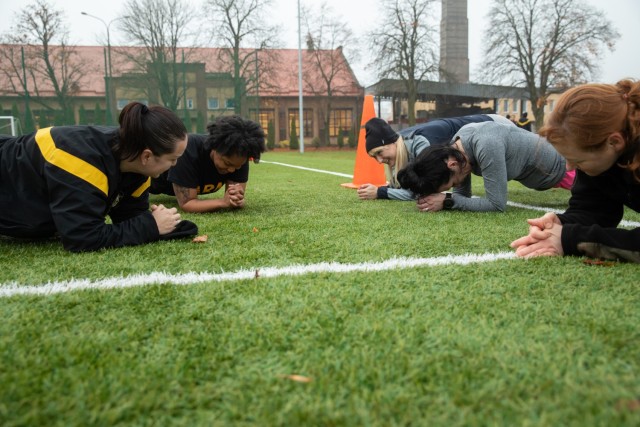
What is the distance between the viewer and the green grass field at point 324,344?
1.03 metres

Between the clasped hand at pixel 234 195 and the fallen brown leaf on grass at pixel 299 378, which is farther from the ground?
the clasped hand at pixel 234 195

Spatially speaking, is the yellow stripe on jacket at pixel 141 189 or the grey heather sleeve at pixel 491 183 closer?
the yellow stripe on jacket at pixel 141 189

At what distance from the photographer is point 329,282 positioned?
193cm

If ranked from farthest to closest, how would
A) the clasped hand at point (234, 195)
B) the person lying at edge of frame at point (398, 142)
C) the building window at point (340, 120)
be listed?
the building window at point (340, 120)
the person lying at edge of frame at point (398, 142)
the clasped hand at point (234, 195)

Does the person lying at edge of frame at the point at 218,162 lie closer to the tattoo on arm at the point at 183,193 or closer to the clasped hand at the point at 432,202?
the tattoo on arm at the point at 183,193

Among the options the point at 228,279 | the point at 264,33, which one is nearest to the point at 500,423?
the point at 228,279

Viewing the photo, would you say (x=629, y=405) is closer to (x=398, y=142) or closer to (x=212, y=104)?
(x=398, y=142)

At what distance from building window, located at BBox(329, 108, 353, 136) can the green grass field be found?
40215mm

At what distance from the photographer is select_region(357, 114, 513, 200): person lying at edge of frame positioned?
4.80m

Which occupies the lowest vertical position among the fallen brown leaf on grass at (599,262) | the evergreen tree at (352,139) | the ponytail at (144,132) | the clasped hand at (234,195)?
the fallen brown leaf on grass at (599,262)

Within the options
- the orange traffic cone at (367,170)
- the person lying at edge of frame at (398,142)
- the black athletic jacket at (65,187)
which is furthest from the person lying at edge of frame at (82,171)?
the orange traffic cone at (367,170)

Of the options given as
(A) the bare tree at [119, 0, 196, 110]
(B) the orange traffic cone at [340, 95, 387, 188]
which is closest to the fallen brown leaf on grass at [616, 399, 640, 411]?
(B) the orange traffic cone at [340, 95, 387, 188]

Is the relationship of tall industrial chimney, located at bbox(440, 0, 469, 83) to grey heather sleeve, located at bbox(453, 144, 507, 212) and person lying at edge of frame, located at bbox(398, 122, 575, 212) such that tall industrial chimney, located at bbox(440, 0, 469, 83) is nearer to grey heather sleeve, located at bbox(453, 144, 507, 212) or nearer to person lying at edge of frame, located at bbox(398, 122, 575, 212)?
person lying at edge of frame, located at bbox(398, 122, 575, 212)

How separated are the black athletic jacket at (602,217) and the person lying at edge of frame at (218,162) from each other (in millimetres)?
2409
